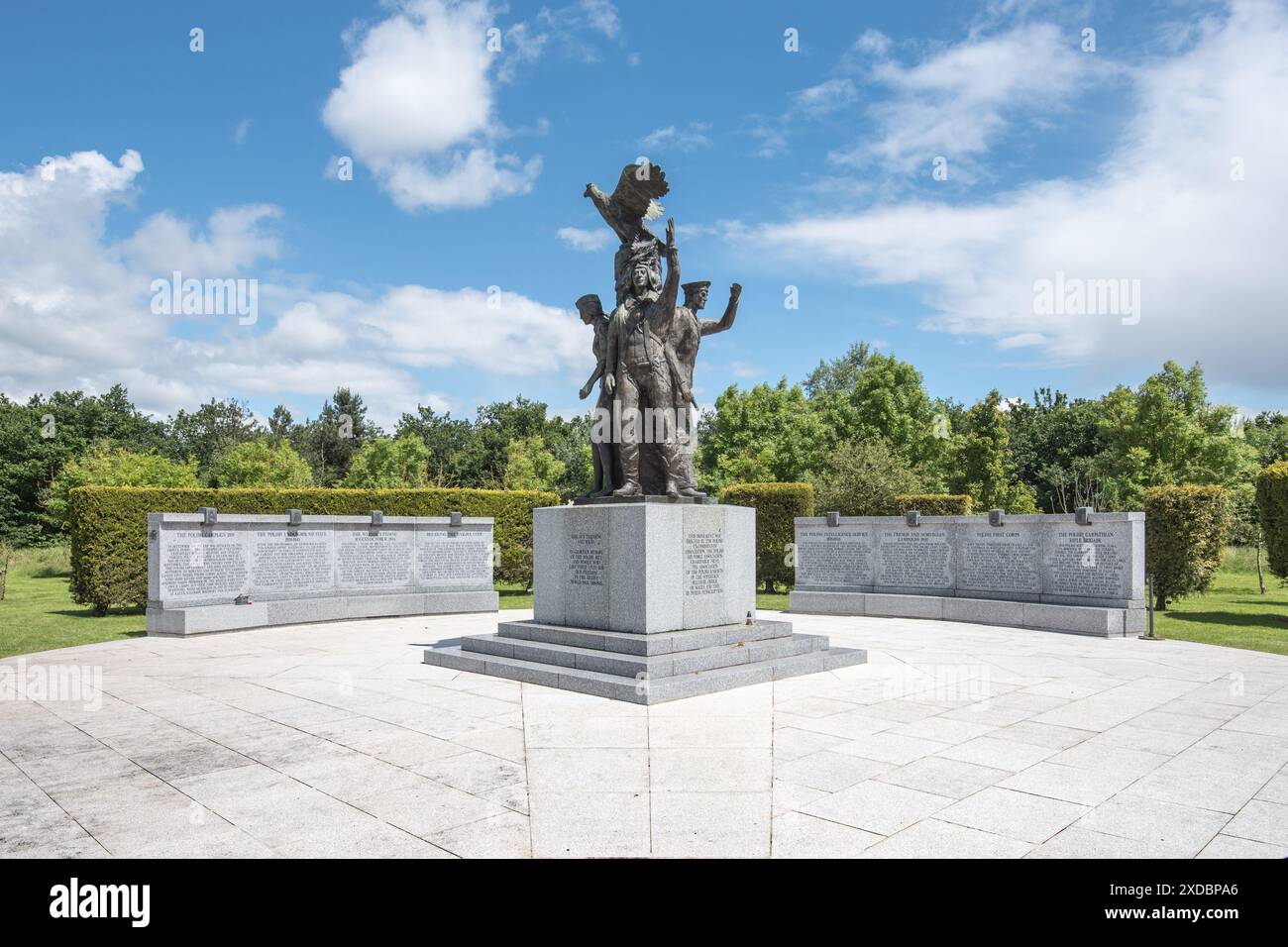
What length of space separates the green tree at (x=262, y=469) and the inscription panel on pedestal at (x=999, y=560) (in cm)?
3496

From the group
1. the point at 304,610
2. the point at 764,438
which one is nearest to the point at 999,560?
the point at 304,610

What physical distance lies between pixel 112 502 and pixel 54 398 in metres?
42.5

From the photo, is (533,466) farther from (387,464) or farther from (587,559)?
(587,559)

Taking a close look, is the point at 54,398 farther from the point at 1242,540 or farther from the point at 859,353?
the point at 1242,540

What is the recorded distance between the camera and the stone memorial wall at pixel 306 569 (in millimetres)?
13977

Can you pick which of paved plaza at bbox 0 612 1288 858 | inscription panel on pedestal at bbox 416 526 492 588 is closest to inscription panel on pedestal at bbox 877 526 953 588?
paved plaza at bbox 0 612 1288 858

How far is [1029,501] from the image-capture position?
125 feet

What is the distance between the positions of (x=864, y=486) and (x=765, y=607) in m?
9.39

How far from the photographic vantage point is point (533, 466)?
48.1 metres

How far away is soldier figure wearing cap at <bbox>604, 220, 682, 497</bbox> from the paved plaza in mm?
3167

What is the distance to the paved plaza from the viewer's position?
14.2ft

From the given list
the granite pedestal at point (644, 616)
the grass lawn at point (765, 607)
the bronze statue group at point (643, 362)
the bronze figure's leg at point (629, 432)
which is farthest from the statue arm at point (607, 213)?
the grass lawn at point (765, 607)

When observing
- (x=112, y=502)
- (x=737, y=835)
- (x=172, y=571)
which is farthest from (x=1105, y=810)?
(x=112, y=502)

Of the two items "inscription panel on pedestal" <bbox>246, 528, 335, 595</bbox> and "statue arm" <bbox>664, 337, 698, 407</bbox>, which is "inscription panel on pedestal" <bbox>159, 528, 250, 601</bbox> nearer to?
"inscription panel on pedestal" <bbox>246, 528, 335, 595</bbox>
